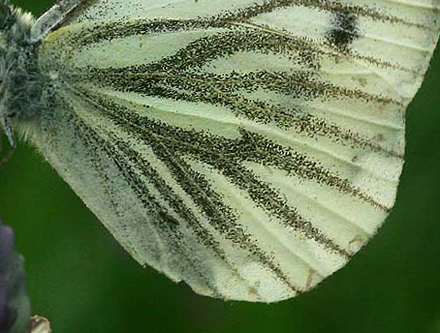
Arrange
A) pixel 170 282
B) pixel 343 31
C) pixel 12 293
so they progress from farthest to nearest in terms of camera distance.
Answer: pixel 170 282
pixel 343 31
pixel 12 293

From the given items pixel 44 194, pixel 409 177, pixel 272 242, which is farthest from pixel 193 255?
pixel 409 177

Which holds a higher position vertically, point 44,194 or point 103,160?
point 103,160

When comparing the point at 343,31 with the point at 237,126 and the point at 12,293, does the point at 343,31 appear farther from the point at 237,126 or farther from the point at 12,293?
the point at 12,293

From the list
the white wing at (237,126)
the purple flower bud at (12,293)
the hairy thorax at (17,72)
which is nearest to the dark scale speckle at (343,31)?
the white wing at (237,126)

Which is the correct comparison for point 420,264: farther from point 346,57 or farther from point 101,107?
point 101,107

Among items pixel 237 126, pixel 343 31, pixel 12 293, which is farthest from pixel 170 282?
pixel 12 293

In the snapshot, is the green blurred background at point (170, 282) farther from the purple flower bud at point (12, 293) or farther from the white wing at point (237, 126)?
the purple flower bud at point (12, 293)

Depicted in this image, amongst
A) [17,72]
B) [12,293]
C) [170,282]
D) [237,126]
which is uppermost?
[17,72]

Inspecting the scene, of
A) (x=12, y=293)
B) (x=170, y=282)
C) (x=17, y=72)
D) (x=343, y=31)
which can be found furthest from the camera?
(x=170, y=282)
